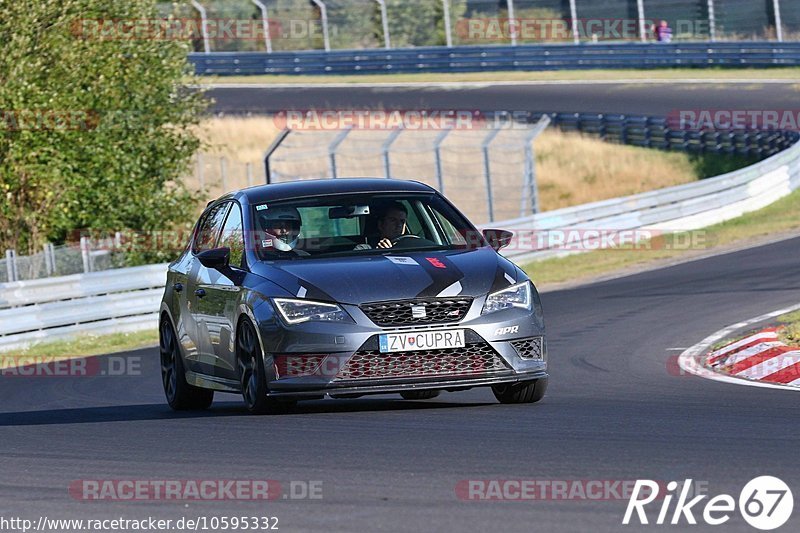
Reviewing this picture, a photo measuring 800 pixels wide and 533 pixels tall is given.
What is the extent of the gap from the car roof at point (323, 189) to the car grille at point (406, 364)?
5.38 ft

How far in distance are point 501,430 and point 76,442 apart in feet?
8.29

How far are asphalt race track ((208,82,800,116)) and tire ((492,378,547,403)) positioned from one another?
30.4 meters

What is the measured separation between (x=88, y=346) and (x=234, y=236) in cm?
953

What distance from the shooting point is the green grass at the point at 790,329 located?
42.0 feet

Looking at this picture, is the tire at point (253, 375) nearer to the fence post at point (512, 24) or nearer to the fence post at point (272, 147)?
the fence post at point (272, 147)

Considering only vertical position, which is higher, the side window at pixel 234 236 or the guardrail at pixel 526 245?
the side window at pixel 234 236

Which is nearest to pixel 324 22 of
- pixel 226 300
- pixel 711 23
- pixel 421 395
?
pixel 711 23

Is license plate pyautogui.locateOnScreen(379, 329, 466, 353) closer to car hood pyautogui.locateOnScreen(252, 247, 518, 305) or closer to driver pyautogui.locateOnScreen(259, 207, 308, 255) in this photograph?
car hood pyautogui.locateOnScreen(252, 247, 518, 305)

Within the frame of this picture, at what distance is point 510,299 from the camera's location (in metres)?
9.45

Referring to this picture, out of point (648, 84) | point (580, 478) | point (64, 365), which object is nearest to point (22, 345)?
point (64, 365)

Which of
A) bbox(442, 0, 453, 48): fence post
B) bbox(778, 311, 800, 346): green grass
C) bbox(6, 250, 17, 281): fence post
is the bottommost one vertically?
bbox(778, 311, 800, 346): green grass

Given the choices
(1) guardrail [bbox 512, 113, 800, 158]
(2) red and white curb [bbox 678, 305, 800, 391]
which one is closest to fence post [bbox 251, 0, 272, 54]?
(1) guardrail [bbox 512, 113, 800, 158]

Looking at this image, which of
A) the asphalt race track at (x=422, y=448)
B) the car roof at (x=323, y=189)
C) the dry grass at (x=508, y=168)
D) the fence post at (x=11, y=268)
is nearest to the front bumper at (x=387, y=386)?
the asphalt race track at (x=422, y=448)

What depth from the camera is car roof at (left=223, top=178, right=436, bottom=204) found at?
1039 cm
